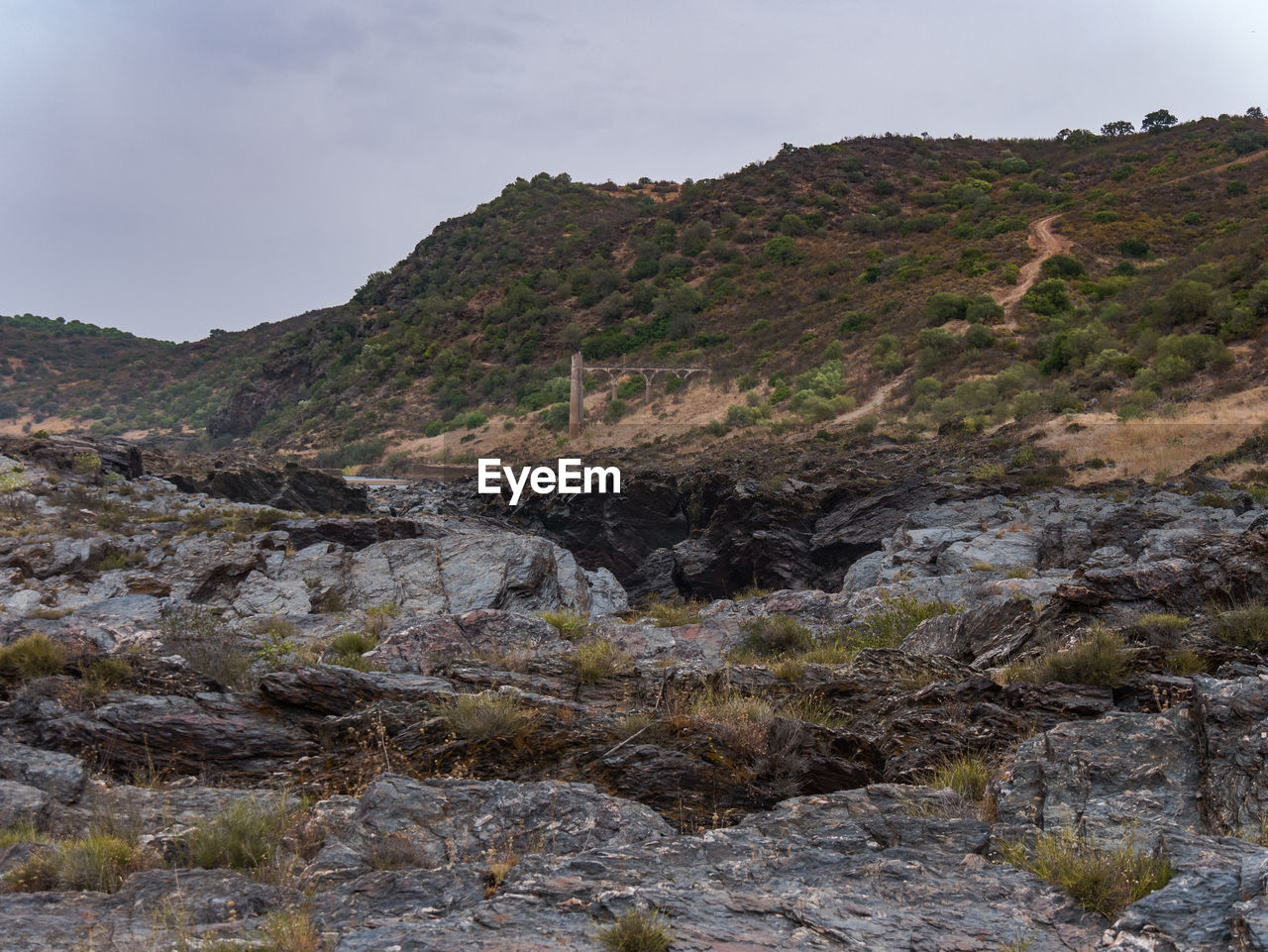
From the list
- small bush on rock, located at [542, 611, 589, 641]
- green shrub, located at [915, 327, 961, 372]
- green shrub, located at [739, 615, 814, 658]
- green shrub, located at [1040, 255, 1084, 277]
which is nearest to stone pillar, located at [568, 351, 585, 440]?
green shrub, located at [915, 327, 961, 372]

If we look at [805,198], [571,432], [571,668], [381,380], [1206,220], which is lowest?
[571,668]

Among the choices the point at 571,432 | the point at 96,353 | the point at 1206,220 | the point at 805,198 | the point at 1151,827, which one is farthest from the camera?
the point at 96,353

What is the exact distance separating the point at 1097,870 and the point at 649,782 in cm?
260

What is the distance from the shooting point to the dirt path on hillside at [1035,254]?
4212 cm

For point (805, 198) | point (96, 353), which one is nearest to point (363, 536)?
point (805, 198)

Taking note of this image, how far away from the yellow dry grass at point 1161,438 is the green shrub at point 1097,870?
17.6m

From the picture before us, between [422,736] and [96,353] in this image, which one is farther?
[96,353]

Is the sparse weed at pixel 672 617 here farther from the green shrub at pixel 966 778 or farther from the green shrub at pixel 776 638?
the green shrub at pixel 966 778

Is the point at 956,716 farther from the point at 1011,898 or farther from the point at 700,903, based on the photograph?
the point at 700,903

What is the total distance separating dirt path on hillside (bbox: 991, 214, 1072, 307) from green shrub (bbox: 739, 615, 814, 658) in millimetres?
35500

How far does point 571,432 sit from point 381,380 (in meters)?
26.6

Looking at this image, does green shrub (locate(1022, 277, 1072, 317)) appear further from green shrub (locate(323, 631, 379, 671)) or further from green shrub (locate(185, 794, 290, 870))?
green shrub (locate(185, 794, 290, 870))

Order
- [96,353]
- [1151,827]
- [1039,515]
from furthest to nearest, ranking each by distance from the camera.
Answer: [96,353]
[1039,515]
[1151,827]

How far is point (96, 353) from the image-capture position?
355 feet
